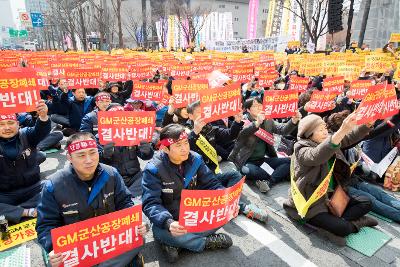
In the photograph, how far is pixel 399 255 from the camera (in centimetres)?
342

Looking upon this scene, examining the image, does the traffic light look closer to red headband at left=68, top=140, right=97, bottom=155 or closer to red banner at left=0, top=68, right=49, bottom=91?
red banner at left=0, top=68, right=49, bottom=91

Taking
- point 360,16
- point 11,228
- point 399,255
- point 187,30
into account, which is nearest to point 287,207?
point 399,255

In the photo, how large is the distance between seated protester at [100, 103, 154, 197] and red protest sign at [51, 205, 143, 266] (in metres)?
1.66

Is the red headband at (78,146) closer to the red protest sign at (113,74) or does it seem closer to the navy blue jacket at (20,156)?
the navy blue jacket at (20,156)

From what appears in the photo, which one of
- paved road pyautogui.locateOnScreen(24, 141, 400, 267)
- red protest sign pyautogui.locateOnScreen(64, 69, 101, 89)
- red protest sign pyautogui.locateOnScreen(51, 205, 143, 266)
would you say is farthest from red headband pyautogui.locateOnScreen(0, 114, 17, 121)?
red protest sign pyautogui.locateOnScreen(64, 69, 101, 89)

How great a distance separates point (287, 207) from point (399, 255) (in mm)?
1282

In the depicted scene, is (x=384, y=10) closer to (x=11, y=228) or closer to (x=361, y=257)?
(x=361, y=257)

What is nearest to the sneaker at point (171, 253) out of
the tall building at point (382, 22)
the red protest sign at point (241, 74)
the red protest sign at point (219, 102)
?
the red protest sign at point (219, 102)

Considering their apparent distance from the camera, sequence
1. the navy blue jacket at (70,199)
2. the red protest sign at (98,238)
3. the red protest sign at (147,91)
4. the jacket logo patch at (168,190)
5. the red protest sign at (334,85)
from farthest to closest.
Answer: the red protest sign at (334,85), the red protest sign at (147,91), the jacket logo patch at (168,190), the navy blue jacket at (70,199), the red protest sign at (98,238)

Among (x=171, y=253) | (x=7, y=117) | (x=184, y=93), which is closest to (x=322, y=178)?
(x=171, y=253)

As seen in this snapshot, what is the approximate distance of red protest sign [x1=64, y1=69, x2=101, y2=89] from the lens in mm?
7011

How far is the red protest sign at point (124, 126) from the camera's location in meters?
4.10

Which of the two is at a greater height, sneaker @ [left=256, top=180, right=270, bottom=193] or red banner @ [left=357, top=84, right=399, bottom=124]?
red banner @ [left=357, top=84, right=399, bottom=124]

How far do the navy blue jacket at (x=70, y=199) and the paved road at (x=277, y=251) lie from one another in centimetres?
92
